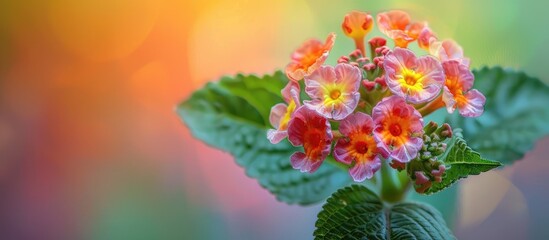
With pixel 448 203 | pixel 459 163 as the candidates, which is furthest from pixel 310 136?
pixel 448 203

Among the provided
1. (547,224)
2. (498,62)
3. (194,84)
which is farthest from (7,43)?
(547,224)

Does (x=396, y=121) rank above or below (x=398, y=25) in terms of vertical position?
below

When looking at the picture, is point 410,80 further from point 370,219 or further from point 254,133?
point 254,133

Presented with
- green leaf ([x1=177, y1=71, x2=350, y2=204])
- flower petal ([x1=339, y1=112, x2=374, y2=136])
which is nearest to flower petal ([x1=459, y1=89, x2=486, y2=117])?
flower petal ([x1=339, y1=112, x2=374, y2=136])

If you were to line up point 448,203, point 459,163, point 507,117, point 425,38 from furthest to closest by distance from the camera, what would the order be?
point 448,203, point 507,117, point 425,38, point 459,163

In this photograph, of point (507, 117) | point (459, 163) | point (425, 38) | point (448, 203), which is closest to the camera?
point (459, 163)

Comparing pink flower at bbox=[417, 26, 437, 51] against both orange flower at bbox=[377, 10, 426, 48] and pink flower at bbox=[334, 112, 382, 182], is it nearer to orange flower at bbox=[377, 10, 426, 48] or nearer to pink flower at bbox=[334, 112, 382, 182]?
orange flower at bbox=[377, 10, 426, 48]

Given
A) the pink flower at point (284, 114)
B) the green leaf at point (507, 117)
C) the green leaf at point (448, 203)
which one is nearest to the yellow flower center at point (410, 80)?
the pink flower at point (284, 114)

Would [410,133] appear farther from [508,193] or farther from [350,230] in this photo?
[508,193]
